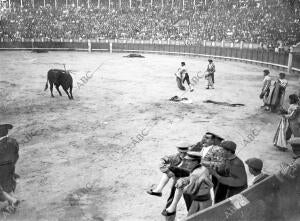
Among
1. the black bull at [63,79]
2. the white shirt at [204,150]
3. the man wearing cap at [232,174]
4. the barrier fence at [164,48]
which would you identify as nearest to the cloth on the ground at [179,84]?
the black bull at [63,79]

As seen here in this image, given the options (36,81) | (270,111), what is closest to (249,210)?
(270,111)

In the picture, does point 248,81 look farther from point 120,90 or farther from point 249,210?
point 249,210

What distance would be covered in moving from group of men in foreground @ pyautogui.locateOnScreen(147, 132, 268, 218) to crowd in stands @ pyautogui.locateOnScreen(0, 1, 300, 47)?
25347 millimetres

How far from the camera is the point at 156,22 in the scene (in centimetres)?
4044

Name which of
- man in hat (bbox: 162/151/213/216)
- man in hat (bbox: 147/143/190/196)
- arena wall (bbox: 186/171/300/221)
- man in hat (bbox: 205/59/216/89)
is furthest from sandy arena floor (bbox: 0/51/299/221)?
arena wall (bbox: 186/171/300/221)

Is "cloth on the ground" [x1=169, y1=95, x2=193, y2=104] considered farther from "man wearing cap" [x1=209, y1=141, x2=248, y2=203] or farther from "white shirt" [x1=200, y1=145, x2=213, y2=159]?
"man wearing cap" [x1=209, y1=141, x2=248, y2=203]

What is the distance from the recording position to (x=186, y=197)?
4402mm

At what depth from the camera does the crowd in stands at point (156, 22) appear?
101ft

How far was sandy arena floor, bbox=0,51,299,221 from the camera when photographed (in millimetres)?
5555

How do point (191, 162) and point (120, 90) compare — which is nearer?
point (191, 162)

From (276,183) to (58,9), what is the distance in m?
44.3

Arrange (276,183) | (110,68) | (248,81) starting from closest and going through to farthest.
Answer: (276,183) < (248,81) < (110,68)

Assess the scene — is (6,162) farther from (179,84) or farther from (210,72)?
(210,72)

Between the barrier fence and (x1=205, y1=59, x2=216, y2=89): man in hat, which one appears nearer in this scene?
(x1=205, y1=59, x2=216, y2=89): man in hat
